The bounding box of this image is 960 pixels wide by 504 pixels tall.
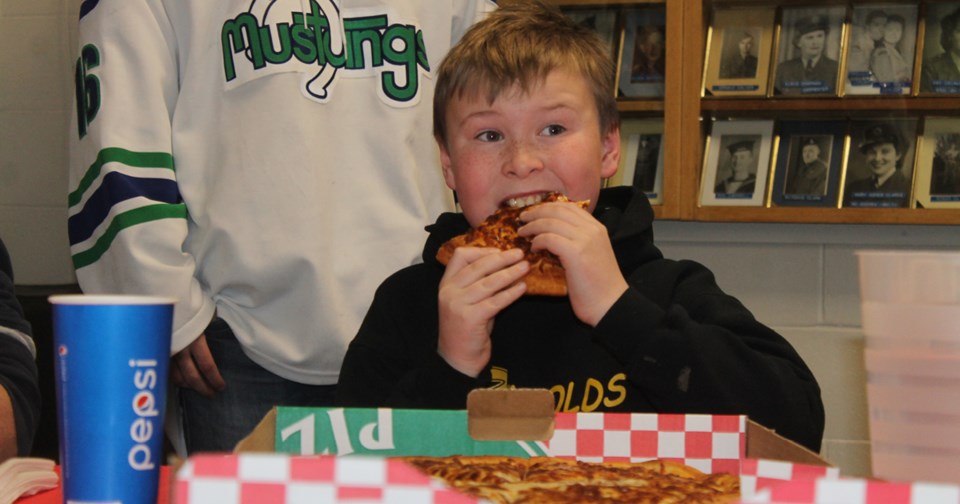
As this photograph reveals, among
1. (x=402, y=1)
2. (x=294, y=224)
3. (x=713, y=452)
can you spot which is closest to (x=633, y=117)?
(x=402, y=1)

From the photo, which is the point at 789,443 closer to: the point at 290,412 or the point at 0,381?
the point at 290,412

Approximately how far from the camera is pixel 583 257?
1238 millimetres

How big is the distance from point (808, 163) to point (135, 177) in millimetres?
1923

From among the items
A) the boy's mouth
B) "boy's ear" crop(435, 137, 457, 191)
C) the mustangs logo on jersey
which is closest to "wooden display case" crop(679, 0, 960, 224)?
the mustangs logo on jersey

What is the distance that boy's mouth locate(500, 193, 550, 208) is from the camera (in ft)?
4.65

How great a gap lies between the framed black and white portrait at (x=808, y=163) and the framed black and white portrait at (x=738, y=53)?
17cm

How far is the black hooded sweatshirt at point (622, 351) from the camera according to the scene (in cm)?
115

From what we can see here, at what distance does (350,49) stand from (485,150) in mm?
616

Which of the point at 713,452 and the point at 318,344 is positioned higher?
the point at 713,452

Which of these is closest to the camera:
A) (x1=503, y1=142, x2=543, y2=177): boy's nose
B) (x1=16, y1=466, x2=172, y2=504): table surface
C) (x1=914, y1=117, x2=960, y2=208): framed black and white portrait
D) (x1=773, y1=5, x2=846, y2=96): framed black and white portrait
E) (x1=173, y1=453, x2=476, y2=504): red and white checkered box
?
(x1=173, y1=453, x2=476, y2=504): red and white checkered box

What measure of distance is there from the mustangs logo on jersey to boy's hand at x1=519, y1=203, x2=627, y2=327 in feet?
2.43

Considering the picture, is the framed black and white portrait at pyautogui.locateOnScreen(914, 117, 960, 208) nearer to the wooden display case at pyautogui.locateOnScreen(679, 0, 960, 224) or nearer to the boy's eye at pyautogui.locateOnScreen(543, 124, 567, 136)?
the wooden display case at pyautogui.locateOnScreen(679, 0, 960, 224)

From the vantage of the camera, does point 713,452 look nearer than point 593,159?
Yes

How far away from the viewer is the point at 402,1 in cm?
196
